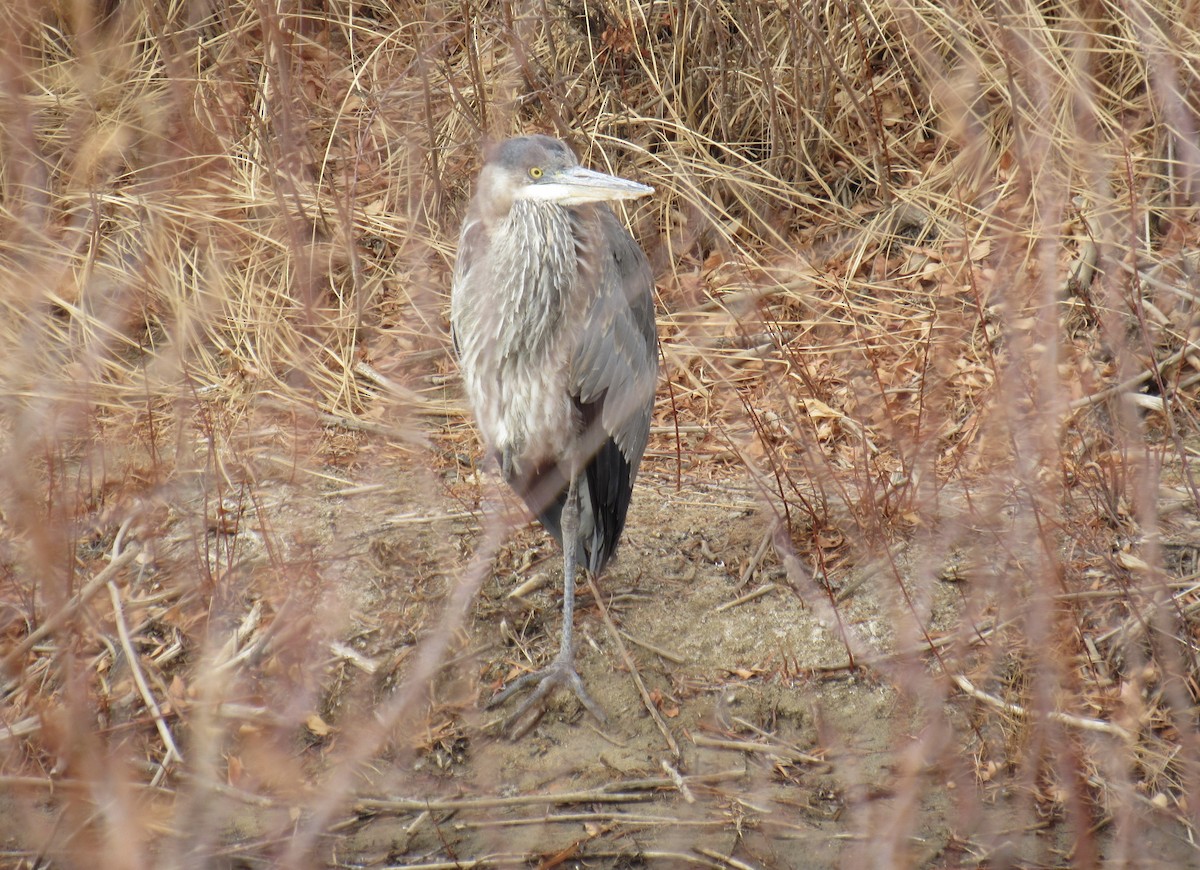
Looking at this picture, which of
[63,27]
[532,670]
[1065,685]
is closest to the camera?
[1065,685]

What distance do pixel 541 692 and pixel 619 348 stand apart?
3.36ft

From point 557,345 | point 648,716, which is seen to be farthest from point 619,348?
point 648,716

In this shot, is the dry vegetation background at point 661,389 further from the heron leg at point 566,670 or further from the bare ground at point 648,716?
the heron leg at point 566,670

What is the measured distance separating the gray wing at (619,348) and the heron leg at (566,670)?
9.5 inches

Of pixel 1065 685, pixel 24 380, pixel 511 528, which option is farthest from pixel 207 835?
pixel 1065 685

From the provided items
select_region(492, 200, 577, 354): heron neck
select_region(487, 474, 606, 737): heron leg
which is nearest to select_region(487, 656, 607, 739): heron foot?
select_region(487, 474, 606, 737): heron leg

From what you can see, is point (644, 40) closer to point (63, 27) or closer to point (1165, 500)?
point (63, 27)

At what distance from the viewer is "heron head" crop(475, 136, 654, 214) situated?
10.6ft

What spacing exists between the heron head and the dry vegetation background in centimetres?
64

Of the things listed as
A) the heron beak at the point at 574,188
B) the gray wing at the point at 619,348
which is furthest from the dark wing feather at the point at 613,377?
the heron beak at the point at 574,188

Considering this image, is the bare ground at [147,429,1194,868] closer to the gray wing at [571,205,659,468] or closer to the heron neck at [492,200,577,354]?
the gray wing at [571,205,659,468]

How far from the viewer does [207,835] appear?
304 centimetres

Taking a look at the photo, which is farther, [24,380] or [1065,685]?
[24,380]

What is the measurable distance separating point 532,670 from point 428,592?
1.46ft
